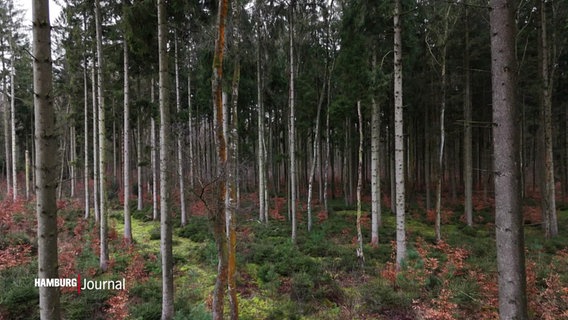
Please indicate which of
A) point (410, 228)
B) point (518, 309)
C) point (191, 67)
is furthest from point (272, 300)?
point (191, 67)

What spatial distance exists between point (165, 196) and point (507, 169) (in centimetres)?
570

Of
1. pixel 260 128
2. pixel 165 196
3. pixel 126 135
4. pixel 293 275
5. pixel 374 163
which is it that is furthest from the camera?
pixel 260 128

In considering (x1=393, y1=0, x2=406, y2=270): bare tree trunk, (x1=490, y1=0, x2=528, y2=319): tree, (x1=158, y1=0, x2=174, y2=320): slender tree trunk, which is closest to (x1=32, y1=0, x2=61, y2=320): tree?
(x1=158, y1=0, x2=174, y2=320): slender tree trunk

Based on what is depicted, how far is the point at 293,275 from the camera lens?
25.2 ft

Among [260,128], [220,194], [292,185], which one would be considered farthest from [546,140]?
[220,194]

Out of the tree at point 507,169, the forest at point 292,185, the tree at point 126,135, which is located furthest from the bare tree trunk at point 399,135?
the tree at point 126,135

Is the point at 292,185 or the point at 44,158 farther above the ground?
the point at 44,158

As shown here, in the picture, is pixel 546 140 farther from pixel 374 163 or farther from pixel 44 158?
pixel 44 158

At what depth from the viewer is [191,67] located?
47.9 feet

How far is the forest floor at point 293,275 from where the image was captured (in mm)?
5668

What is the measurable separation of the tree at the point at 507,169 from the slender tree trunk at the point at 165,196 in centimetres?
542

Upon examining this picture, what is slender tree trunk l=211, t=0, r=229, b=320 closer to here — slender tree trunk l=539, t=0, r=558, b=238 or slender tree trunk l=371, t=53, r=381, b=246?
slender tree trunk l=371, t=53, r=381, b=246

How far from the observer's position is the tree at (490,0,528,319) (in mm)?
3395

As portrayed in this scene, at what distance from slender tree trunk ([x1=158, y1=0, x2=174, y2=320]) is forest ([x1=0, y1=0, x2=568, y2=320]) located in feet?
0.13
